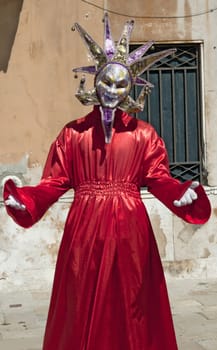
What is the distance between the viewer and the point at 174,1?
7320mm

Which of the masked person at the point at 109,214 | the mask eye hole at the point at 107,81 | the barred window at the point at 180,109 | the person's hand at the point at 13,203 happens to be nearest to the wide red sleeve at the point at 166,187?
the masked person at the point at 109,214

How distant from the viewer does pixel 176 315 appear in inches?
230

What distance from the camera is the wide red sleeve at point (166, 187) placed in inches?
120

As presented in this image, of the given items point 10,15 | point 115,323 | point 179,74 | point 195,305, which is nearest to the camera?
point 115,323

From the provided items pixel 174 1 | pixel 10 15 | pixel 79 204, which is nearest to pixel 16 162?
pixel 10 15

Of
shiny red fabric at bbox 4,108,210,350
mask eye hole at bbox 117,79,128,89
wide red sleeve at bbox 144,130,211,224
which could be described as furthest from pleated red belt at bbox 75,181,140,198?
mask eye hole at bbox 117,79,128,89

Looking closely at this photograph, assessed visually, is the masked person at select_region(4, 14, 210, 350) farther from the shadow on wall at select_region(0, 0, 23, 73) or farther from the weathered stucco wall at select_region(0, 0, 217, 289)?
the shadow on wall at select_region(0, 0, 23, 73)

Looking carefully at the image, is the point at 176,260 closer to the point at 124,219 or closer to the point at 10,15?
the point at 10,15

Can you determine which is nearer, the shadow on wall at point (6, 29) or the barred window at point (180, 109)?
the shadow on wall at point (6, 29)

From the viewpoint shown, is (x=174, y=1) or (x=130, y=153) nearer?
(x=130, y=153)

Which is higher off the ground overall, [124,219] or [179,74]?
[179,74]

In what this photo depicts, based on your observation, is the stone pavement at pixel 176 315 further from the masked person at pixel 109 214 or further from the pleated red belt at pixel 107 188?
the pleated red belt at pixel 107 188

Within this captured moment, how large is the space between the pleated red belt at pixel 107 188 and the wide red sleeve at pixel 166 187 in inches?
5.0

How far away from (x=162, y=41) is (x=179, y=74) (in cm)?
44
